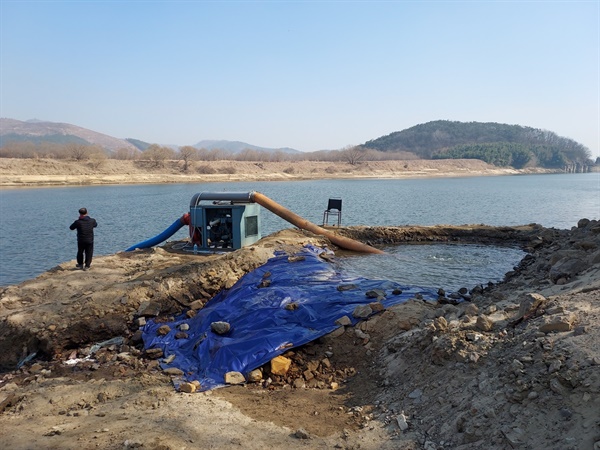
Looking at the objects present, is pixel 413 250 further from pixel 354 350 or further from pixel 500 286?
pixel 354 350

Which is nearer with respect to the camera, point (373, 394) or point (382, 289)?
point (373, 394)

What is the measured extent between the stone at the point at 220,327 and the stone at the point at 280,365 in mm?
1252

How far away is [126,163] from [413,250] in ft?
203

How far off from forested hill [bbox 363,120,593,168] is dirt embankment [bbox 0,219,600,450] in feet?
399

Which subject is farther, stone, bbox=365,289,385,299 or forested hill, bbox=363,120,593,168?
forested hill, bbox=363,120,593,168

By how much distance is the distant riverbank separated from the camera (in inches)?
2199

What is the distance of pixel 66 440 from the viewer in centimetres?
460

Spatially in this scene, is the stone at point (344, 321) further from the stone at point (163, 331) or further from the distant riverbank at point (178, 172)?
the distant riverbank at point (178, 172)

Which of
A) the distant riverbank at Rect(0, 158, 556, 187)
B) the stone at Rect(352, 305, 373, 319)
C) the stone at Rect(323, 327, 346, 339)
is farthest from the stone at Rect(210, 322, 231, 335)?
the distant riverbank at Rect(0, 158, 556, 187)

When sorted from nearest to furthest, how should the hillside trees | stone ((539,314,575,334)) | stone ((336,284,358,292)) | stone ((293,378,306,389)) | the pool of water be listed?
stone ((539,314,575,334)) → stone ((293,378,306,389)) → stone ((336,284,358,292)) → the pool of water → the hillside trees

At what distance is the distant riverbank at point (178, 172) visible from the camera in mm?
55844

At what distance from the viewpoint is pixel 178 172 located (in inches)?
2697

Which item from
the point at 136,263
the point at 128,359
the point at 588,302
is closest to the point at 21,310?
the point at 128,359

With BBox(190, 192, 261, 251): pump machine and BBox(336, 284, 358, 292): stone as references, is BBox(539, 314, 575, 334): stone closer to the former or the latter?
BBox(336, 284, 358, 292): stone
